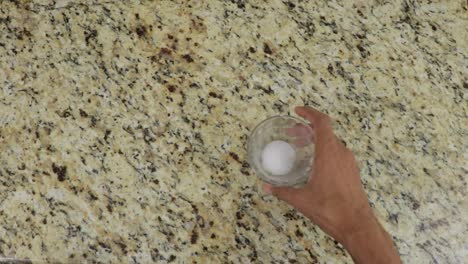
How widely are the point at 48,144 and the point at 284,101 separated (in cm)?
50

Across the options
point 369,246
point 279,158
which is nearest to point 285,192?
point 279,158

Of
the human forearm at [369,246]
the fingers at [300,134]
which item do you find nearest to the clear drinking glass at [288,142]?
the fingers at [300,134]

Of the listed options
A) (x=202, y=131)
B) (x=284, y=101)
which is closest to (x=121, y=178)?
(x=202, y=131)

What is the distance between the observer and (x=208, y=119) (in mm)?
1129

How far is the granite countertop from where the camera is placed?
110 centimetres

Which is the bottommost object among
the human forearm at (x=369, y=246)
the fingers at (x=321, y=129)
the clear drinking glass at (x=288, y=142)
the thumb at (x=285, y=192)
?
the human forearm at (x=369, y=246)

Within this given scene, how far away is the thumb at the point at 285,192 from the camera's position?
1.05 m

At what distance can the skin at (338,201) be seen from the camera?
41.4 inches

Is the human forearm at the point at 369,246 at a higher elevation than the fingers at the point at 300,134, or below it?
below

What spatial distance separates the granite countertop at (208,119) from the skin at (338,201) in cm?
4

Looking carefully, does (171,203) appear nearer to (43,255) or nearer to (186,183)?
(186,183)

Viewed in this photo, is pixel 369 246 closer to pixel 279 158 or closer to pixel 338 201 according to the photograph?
pixel 338 201

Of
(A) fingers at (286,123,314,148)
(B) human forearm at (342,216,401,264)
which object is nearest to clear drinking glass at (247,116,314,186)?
(A) fingers at (286,123,314,148)

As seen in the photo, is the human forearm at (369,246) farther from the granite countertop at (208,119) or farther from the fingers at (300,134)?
the fingers at (300,134)
